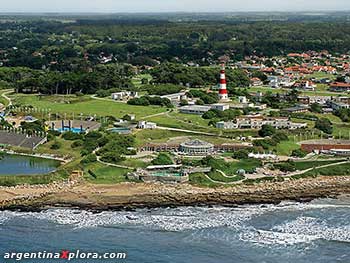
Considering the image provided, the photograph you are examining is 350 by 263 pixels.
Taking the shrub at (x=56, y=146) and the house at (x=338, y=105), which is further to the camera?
the house at (x=338, y=105)

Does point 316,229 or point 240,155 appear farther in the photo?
point 240,155

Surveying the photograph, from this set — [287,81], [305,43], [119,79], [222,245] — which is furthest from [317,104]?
[305,43]

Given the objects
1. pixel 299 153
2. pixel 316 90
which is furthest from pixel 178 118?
pixel 316 90

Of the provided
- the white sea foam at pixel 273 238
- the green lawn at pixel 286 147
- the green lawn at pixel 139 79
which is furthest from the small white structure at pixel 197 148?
the green lawn at pixel 139 79

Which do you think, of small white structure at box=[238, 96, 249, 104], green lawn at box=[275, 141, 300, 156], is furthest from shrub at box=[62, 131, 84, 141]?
small white structure at box=[238, 96, 249, 104]

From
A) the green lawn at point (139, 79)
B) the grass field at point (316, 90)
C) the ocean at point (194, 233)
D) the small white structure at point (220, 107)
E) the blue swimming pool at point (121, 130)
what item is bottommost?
the green lawn at point (139, 79)

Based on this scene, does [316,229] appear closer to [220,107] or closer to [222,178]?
[222,178]

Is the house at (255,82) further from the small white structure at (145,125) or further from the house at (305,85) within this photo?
the small white structure at (145,125)

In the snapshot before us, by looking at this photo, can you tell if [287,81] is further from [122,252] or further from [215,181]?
[122,252]
